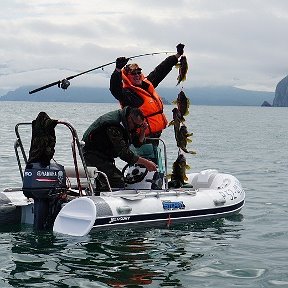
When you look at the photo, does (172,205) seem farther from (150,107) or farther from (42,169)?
(42,169)

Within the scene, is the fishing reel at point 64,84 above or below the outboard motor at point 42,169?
above

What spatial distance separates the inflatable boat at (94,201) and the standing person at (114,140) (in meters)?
0.26

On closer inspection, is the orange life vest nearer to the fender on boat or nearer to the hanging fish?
the hanging fish

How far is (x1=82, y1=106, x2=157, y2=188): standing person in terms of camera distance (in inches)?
390

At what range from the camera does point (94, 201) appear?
30.8 feet

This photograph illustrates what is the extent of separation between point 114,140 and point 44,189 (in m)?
1.41

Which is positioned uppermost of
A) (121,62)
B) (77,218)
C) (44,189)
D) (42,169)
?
(121,62)

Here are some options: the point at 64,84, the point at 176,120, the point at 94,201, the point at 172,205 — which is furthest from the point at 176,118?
the point at 94,201

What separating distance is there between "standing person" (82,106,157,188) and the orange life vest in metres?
0.86

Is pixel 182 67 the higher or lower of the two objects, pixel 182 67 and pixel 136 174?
the higher

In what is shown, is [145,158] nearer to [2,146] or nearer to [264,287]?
[264,287]

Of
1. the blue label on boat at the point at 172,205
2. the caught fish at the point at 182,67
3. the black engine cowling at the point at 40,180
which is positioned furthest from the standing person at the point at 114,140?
the caught fish at the point at 182,67

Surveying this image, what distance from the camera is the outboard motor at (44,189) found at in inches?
357

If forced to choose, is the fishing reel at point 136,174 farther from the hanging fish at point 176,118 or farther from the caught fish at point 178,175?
the hanging fish at point 176,118
